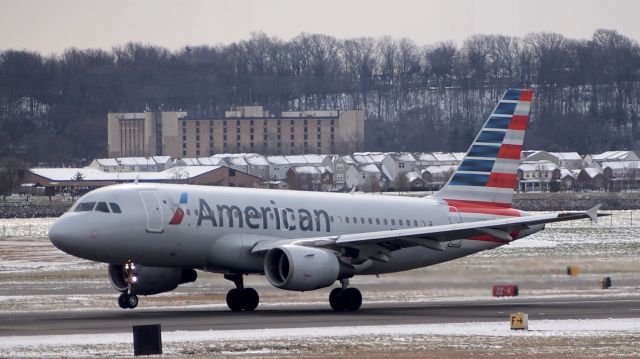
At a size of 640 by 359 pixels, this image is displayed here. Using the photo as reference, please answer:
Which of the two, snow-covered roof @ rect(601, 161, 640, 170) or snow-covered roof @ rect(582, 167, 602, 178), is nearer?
snow-covered roof @ rect(582, 167, 602, 178)

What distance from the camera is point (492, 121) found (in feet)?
165

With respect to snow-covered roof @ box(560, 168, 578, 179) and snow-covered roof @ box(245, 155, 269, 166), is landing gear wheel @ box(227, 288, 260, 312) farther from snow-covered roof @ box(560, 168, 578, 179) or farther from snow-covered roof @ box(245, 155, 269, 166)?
snow-covered roof @ box(245, 155, 269, 166)

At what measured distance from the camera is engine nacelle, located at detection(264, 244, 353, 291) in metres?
41.9

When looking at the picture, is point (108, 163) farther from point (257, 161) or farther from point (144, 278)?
point (144, 278)

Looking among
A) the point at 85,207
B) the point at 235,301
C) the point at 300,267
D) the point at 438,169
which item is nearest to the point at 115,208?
the point at 85,207

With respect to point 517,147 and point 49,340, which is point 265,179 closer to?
point 517,147

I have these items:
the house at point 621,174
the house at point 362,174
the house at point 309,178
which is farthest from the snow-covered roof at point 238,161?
the house at point 621,174

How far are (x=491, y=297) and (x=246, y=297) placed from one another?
9034 millimetres

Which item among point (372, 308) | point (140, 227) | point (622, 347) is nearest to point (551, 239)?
point (372, 308)

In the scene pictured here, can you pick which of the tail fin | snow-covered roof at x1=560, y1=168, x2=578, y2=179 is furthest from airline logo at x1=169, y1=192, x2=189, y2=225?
snow-covered roof at x1=560, y1=168, x2=578, y2=179

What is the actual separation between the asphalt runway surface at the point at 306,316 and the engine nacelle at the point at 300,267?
3.13 feet

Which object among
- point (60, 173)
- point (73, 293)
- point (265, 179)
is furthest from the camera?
point (265, 179)

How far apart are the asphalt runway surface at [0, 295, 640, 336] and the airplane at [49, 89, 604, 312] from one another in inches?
39.0

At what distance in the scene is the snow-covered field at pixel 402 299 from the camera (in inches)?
1288
